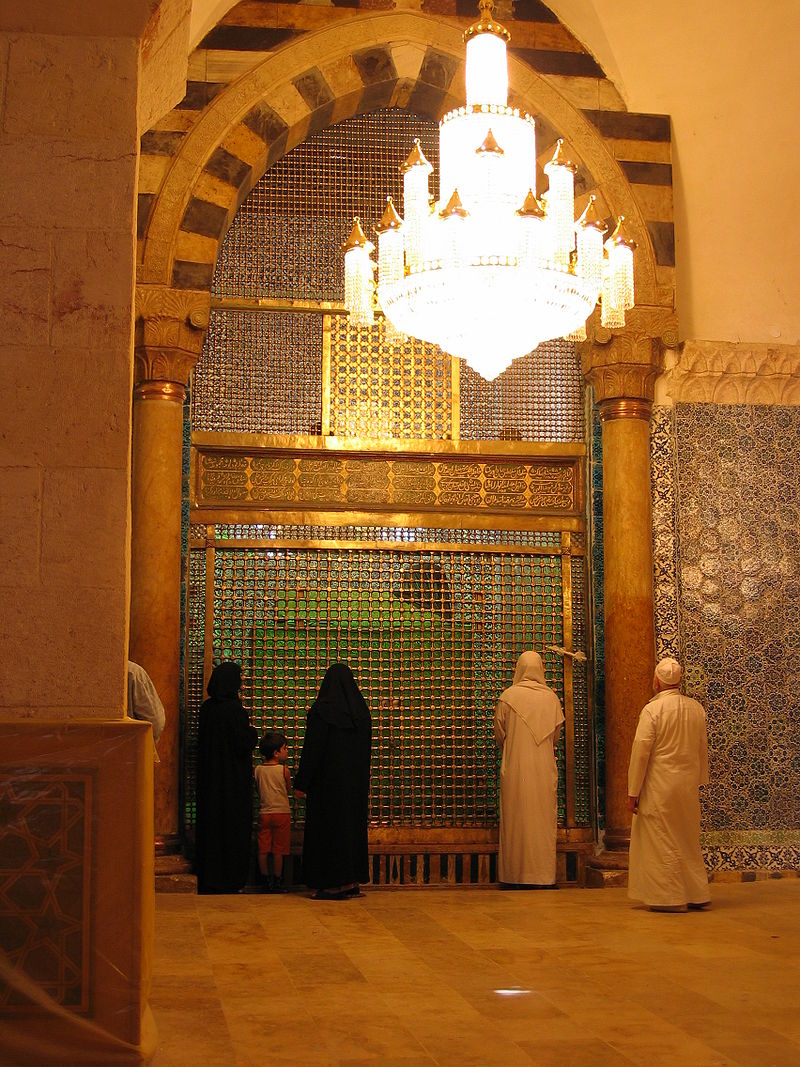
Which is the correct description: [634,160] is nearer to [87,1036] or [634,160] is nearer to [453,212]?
[453,212]

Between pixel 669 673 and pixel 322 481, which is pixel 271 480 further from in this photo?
pixel 669 673

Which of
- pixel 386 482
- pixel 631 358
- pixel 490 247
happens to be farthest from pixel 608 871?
pixel 490 247

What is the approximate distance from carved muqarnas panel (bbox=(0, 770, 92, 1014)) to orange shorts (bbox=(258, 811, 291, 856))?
4247mm

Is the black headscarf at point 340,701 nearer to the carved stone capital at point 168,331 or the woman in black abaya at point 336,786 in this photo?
the woman in black abaya at point 336,786

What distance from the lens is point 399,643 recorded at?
24.7ft

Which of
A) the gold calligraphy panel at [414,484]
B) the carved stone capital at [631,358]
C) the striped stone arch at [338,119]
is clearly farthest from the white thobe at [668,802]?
the striped stone arch at [338,119]

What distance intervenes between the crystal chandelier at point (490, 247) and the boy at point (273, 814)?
2.42 meters

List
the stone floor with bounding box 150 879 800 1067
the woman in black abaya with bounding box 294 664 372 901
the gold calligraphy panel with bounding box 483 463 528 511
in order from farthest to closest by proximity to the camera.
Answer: the gold calligraphy panel with bounding box 483 463 528 511, the woman in black abaya with bounding box 294 664 372 901, the stone floor with bounding box 150 879 800 1067

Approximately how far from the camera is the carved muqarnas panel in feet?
8.82

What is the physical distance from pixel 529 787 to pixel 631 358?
8.18 ft

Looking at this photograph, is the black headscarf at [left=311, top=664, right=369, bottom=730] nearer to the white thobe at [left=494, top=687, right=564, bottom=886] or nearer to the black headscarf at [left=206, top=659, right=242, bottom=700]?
the black headscarf at [left=206, top=659, right=242, bottom=700]

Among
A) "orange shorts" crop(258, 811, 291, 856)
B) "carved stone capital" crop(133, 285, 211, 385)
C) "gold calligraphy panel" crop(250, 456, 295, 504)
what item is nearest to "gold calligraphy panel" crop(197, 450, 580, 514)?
"gold calligraphy panel" crop(250, 456, 295, 504)

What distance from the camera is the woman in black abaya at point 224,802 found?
6.77m

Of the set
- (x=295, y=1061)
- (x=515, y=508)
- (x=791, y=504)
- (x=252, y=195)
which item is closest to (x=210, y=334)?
(x=252, y=195)
